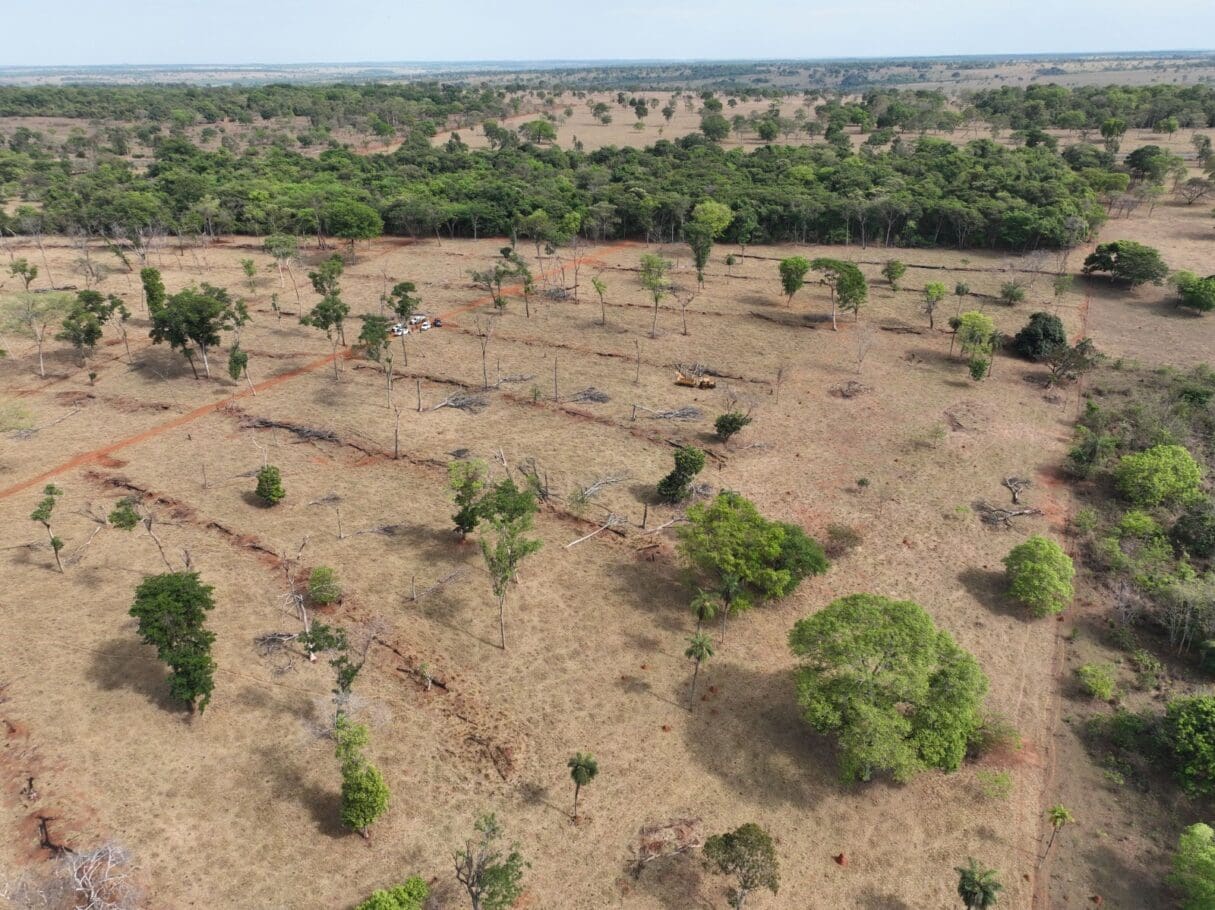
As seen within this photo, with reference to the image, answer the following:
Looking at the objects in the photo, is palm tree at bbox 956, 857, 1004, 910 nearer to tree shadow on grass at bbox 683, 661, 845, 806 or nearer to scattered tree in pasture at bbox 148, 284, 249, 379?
tree shadow on grass at bbox 683, 661, 845, 806

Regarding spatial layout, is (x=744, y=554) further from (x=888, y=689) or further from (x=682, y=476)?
(x=888, y=689)

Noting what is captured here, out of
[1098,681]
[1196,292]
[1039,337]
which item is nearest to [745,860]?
[1098,681]

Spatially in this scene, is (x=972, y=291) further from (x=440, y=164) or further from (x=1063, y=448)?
(x=440, y=164)

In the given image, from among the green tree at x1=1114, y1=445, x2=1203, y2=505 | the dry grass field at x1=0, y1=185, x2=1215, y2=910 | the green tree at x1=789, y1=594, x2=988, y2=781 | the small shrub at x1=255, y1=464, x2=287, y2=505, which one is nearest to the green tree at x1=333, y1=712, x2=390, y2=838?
the dry grass field at x1=0, y1=185, x2=1215, y2=910

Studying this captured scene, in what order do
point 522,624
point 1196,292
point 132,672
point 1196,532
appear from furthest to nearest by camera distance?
1. point 1196,292
2. point 1196,532
3. point 522,624
4. point 132,672

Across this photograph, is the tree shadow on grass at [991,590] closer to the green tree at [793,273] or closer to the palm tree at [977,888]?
the palm tree at [977,888]

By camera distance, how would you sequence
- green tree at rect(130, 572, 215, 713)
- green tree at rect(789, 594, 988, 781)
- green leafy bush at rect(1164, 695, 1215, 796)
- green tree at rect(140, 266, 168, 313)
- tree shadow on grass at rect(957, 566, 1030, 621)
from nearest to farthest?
green tree at rect(789, 594, 988, 781)
green leafy bush at rect(1164, 695, 1215, 796)
green tree at rect(130, 572, 215, 713)
tree shadow on grass at rect(957, 566, 1030, 621)
green tree at rect(140, 266, 168, 313)
